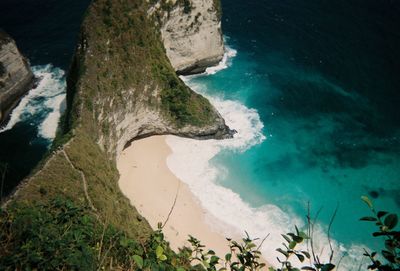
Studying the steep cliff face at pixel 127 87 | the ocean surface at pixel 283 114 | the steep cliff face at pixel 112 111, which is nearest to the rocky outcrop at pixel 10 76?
the ocean surface at pixel 283 114

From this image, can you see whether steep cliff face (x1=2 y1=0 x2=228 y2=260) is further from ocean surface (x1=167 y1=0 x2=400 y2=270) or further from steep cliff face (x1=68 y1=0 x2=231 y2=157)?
ocean surface (x1=167 y1=0 x2=400 y2=270)

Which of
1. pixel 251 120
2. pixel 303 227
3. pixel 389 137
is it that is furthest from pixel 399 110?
pixel 303 227

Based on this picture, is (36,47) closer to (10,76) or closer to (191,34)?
(10,76)

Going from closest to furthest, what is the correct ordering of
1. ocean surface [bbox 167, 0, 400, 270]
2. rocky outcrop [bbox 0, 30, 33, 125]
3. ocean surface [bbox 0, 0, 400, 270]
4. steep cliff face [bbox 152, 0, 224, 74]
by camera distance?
ocean surface [bbox 167, 0, 400, 270] < ocean surface [bbox 0, 0, 400, 270] < rocky outcrop [bbox 0, 30, 33, 125] < steep cliff face [bbox 152, 0, 224, 74]

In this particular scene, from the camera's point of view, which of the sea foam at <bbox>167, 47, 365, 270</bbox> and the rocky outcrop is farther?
the rocky outcrop

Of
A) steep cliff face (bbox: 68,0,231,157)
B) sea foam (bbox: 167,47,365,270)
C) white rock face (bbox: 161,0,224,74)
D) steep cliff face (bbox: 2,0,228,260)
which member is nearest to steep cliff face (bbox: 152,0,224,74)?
white rock face (bbox: 161,0,224,74)

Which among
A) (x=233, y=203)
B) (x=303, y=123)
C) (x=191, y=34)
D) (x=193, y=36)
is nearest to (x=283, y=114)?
(x=303, y=123)

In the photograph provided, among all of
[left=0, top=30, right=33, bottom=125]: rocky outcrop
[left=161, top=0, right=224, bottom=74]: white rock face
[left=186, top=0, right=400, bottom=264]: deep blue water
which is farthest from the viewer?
[left=161, top=0, right=224, bottom=74]: white rock face
